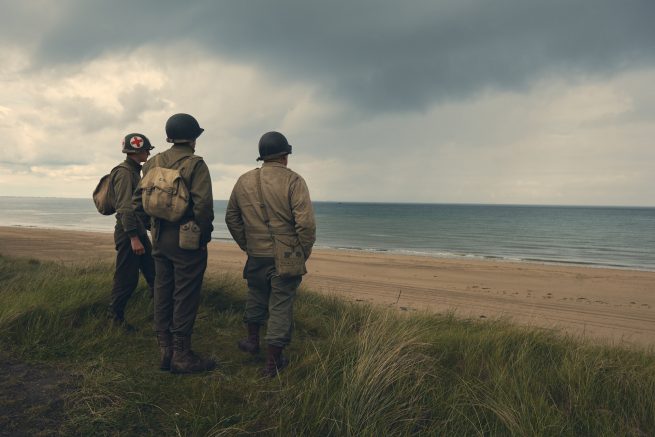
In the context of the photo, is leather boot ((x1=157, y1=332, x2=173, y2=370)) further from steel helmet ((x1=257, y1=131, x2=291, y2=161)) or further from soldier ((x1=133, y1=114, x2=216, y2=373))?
steel helmet ((x1=257, y1=131, x2=291, y2=161))

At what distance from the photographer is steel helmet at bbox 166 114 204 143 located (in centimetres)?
369

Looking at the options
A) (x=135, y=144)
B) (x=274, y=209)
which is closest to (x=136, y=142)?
→ (x=135, y=144)

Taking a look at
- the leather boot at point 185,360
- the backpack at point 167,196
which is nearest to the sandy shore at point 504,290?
the leather boot at point 185,360

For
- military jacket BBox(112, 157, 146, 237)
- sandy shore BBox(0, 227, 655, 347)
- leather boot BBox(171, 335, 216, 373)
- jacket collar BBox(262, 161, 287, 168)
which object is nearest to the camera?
leather boot BBox(171, 335, 216, 373)

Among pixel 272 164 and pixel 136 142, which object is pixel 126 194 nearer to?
pixel 136 142

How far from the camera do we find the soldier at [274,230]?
3639 mm

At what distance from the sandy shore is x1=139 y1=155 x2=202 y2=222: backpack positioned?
5.67 metres

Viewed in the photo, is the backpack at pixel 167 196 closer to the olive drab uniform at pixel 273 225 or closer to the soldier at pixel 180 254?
the soldier at pixel 180 254

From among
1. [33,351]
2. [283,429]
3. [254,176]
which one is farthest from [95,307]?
[283,429]

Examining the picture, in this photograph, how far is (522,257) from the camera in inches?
986

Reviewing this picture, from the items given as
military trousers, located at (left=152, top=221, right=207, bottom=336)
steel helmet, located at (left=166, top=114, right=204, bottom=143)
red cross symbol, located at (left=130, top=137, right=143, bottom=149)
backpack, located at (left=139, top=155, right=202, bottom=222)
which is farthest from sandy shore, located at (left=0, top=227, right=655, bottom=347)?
steel helmet, located at (left=166, top=114, right=204, bottom=143)

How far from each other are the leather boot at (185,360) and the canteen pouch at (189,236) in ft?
2.66

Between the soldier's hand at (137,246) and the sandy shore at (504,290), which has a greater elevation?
the soldier's hand at (137,246)

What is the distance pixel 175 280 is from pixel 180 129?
1392 mm
